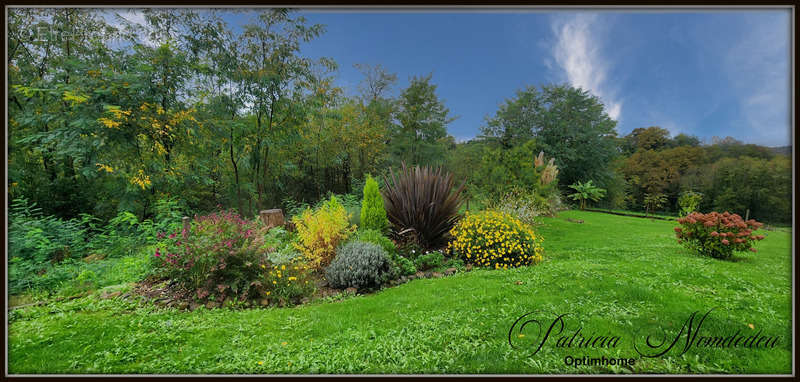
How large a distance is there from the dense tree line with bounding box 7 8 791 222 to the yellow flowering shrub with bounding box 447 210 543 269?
7.53ft

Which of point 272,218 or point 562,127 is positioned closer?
point 272,218

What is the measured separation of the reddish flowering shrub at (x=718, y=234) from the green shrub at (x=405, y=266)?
4.39 m

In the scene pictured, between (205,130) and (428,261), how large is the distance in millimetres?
5633

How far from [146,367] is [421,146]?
10454 mm

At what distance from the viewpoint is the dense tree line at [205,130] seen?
3219mm

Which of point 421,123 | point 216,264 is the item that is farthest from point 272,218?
point 421,123

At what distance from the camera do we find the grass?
4.62ft

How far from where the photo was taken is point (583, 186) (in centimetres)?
1423

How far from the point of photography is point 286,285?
2.85 m

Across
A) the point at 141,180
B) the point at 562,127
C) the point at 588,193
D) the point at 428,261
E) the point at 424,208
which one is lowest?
the point at 428,261

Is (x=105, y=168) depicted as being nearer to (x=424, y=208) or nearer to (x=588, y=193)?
(x=424, y=208)

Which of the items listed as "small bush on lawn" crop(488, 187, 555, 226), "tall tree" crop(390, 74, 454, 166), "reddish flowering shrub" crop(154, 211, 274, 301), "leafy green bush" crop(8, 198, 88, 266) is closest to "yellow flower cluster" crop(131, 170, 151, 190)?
"leafy green bush" crop(8, 198, 88, 266)

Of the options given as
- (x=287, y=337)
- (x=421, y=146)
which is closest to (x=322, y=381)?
(x=287, y=337)

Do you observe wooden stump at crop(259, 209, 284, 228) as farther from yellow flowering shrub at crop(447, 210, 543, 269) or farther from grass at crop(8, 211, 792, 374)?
yellow flowering shrub at crop(447, 210, 543, 269)
